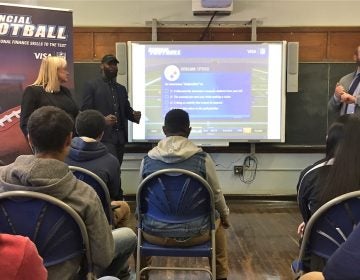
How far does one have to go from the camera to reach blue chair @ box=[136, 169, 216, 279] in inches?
81.6

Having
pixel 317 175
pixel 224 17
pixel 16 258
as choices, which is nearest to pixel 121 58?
pixel 224 17

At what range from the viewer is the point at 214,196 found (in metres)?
2.23

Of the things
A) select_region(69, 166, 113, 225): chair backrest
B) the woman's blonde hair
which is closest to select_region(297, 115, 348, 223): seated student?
select_region(69, 166, 113, 225): chair backrest

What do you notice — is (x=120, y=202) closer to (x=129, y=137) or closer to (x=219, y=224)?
(x=219, y=224)

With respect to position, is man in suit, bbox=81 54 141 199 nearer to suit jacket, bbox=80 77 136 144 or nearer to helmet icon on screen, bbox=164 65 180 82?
suit jacket, bbox=80 77 136 144

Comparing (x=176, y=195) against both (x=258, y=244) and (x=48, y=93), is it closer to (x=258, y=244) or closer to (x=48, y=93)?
(x=48, y=93)

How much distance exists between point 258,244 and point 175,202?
5.87 feet

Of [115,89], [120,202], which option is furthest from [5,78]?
[120,202]

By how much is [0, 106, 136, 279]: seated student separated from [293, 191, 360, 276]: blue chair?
71 centimetres

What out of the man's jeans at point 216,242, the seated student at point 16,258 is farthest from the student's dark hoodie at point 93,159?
the seated student at point 16,258

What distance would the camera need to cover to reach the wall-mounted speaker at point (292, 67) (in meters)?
4.89

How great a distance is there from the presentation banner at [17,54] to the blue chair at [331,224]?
10.1ft

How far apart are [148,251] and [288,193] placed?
11.3 feet

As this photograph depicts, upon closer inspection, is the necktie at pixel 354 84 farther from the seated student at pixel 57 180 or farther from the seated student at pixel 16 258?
the seated student at pixel 16 258
